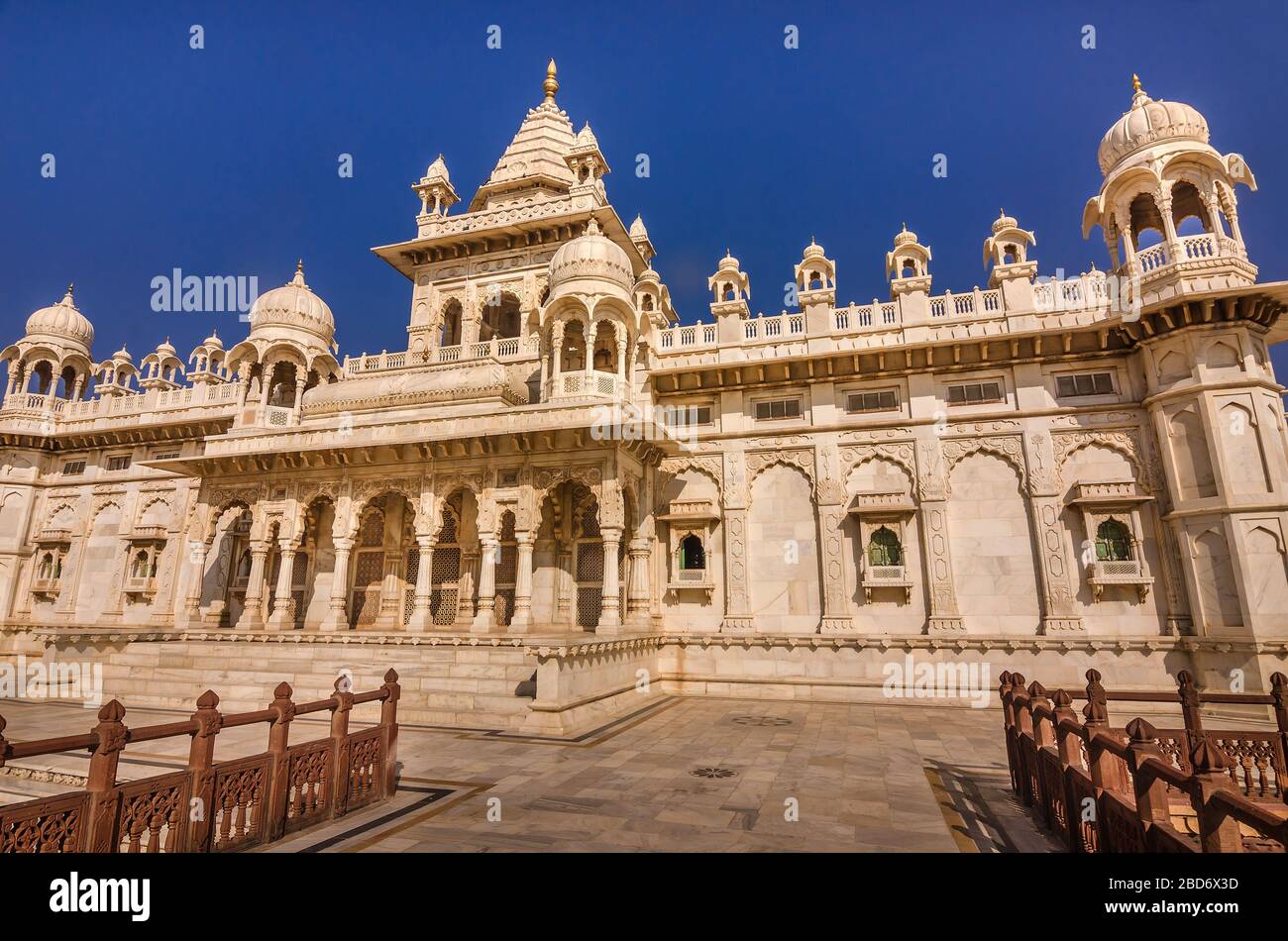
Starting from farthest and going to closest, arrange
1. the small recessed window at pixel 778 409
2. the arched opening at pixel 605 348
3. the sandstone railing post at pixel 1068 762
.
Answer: the arched opening at pixel 605 348
the small recessed window at pixel 778 409
the sandstone railing post at pixel 1068 762

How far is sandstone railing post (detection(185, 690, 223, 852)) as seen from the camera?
15.0 feet

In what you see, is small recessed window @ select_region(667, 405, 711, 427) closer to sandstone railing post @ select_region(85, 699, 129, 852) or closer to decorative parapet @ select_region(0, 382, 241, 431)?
sandstone railing post @ select_region(85, 699, 129, 852)

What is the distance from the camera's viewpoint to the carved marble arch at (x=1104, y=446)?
14.5m

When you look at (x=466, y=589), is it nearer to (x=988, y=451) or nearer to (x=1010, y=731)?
(x=1010, y=731)

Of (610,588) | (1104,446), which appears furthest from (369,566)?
(1104,446)

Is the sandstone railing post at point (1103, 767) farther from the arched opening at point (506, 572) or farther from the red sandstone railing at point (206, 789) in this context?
the arched opening at point (506, 572)

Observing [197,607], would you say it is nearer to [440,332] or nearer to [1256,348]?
[440,332]

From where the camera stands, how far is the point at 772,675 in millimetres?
15211

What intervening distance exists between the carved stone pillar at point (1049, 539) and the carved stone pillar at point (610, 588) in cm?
971

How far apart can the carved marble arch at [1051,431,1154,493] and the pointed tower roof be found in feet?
61.2

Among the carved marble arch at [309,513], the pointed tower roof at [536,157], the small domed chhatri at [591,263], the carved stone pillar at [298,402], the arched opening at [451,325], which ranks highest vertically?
the pointed tower roof at [536,157]

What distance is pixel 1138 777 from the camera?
3904mm

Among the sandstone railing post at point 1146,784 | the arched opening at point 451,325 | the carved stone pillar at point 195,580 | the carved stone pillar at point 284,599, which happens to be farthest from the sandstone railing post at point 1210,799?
the arched opening at point 451,325

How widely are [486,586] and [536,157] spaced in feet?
60.7
